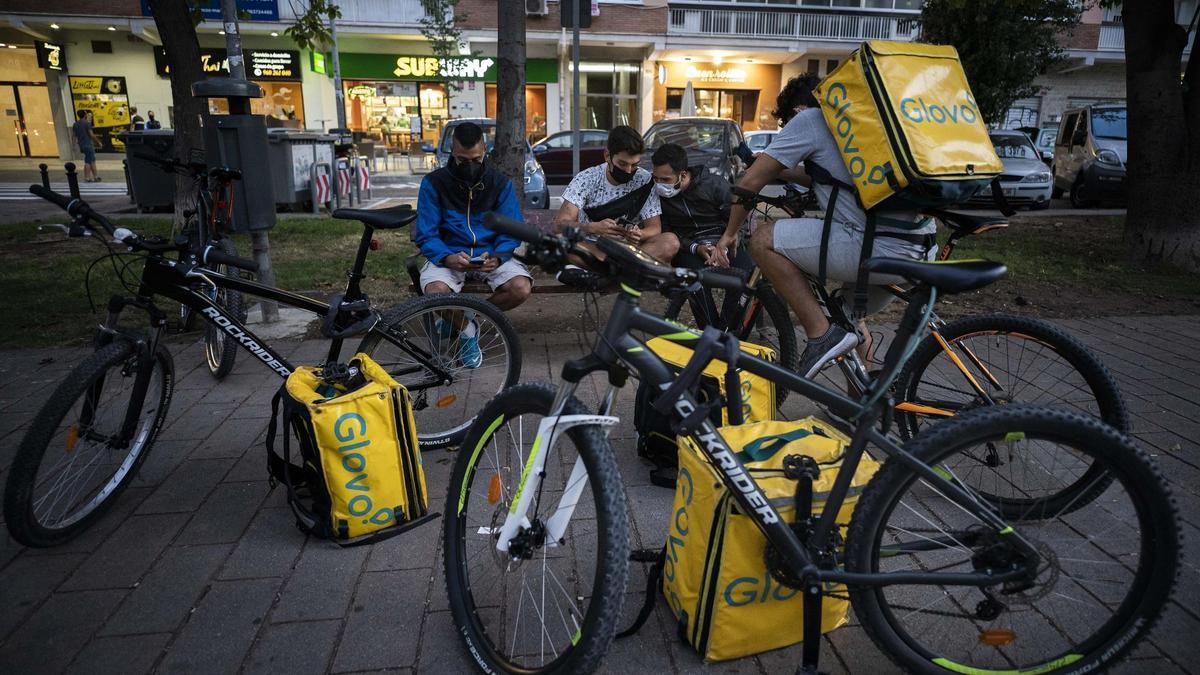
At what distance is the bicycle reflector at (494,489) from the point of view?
2.45 metres

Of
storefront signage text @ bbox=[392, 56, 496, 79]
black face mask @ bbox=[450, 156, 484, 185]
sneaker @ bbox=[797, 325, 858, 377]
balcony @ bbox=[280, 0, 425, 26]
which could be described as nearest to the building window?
storefront signage text @ bbox=[392, 56, 496, 79]

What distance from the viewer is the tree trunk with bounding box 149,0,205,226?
791 centimetres

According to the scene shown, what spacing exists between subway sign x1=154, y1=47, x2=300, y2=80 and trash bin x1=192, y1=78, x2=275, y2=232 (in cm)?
2618

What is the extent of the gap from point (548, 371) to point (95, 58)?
102 feet

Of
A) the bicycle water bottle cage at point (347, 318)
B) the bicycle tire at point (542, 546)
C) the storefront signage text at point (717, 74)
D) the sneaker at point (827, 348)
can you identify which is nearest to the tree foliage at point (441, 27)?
the storefront signage text at point (717, 74)

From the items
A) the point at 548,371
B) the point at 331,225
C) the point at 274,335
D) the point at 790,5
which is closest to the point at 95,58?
the point at 331,225

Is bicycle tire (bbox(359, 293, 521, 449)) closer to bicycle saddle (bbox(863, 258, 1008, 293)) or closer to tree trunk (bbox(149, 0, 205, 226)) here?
bicycle saddle (bbox(863, 258, 1008, 293))

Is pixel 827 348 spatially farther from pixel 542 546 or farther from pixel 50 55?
pixel 50 55

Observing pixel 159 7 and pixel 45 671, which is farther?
pixel 159 7

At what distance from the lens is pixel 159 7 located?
25.6 feet

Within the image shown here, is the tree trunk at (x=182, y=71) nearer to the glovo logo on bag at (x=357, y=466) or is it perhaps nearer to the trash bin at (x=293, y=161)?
the trash bin at (x=293, y=161)

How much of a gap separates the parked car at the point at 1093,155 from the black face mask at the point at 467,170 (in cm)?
1460

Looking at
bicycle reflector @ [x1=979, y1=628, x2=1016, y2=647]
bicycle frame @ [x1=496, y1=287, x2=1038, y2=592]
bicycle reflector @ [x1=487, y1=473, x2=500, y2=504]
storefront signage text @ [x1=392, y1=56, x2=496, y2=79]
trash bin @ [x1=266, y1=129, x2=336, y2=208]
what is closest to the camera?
bicycle frame @ [x1=496, y1=287, x2=1038, y2=592]

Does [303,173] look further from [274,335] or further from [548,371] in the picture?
[548,371]
